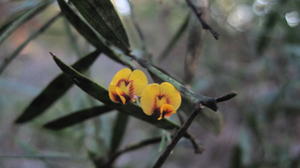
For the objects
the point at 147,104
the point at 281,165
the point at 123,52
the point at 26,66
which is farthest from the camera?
the point at 26,66

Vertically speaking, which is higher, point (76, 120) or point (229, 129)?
point (229, 129)

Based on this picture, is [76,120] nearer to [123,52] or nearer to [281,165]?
[123,52]

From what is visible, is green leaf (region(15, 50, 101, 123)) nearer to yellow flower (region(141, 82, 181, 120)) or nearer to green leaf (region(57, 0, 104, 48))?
green leaf (region(57, 0, 104, 48))

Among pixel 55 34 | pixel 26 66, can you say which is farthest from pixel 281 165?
pixel 26 66

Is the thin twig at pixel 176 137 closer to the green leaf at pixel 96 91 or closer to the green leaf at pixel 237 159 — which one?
the green leaf at pixel 96 91

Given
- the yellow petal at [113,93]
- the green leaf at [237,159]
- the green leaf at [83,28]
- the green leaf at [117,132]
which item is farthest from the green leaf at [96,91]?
the green leaf at [237,159]

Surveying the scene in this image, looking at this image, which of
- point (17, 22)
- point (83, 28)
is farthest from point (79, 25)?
point (17, 22)

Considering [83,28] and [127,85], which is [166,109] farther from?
[83,28]

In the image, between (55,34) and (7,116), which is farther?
(55,34)

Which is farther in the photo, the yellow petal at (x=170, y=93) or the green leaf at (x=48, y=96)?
the green leaf at (x=48, y=96)
